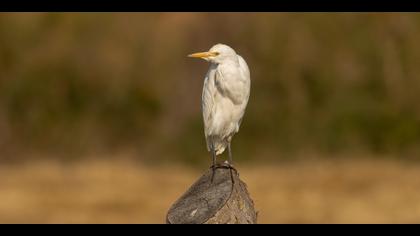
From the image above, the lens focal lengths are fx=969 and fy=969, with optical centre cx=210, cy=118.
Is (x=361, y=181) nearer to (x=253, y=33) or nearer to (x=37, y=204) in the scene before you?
(x=253, y=33)

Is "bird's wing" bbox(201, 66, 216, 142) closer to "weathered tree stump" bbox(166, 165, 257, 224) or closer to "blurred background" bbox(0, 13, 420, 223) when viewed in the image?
"weathered tree stump" bbox(166, 165, 257, 224)

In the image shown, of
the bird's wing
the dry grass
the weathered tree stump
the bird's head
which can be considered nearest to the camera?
the weathered tree stump

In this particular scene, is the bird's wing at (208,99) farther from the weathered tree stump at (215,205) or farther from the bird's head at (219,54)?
the weathered tree stump at (215,205)

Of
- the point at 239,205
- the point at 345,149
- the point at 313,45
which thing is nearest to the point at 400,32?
the point at 313,45

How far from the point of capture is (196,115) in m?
14.4

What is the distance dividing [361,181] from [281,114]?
158cm

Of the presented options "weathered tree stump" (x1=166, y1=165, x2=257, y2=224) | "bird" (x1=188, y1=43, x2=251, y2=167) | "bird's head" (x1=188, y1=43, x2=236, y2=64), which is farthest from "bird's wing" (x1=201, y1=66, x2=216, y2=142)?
"weathered tree stump" (x1=166, y1=165, x2=257, y2=224)

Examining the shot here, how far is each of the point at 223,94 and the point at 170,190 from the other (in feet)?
26.8

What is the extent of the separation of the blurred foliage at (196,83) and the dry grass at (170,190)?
0.29m

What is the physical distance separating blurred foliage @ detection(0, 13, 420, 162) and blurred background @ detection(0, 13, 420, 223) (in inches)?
0.9

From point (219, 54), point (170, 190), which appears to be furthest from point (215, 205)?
point (170, 190)

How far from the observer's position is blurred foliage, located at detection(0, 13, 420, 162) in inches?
571

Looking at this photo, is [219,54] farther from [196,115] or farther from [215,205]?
[196,115]

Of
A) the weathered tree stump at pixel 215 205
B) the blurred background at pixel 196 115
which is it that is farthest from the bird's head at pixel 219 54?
the blurred background at pixel 196 115
